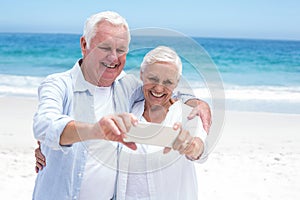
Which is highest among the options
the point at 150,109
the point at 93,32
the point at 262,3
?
the point at 262,3

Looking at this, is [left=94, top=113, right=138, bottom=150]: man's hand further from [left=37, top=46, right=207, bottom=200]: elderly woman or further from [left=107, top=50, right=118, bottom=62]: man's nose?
[left=107, top=50, right=118, bottom=62]: man's nose

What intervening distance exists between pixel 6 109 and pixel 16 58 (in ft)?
39.1

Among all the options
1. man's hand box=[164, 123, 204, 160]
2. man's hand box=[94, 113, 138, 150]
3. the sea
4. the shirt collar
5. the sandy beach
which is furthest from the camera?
the sandy beach

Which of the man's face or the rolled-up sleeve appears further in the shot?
the man's face

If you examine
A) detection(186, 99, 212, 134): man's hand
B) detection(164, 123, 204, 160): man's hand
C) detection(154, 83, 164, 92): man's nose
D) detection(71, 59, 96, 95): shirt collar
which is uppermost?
detection(71, 59, 96, 95): shirt collar

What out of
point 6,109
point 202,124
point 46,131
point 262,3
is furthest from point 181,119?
point 262,3

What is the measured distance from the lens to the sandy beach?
4156 mm

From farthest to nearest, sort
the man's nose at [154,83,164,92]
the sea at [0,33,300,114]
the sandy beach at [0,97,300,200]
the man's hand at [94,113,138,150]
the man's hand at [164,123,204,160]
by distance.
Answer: the sandy beach at [0,97,300,200] < the man's nose at [154,83,164,92] < the sea at [0,33,300,114] < the man's hand at [164,123,204,160] < the man's hand at [94,113,138,150]

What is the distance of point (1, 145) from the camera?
5309 mm

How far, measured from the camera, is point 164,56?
1457 millimetres

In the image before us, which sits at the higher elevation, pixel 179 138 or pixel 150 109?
pixel 150 109

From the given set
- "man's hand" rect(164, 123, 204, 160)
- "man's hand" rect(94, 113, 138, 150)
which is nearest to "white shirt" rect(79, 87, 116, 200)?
"man's hand" rect(164, 123, 204, 160)

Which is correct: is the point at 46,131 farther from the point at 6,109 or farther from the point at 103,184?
the point at 6,109

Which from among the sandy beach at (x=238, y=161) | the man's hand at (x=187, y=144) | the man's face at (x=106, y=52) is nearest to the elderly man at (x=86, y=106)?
the man's face at (x=106, y=52)
